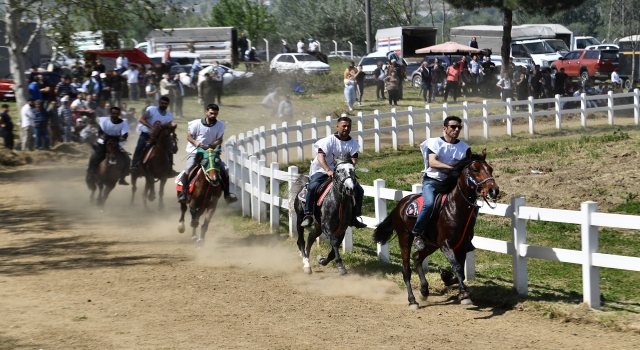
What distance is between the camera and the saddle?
10664mm

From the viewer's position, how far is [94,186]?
20328 mm

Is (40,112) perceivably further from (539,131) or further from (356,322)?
(356,322)

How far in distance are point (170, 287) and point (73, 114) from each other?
65.3ft

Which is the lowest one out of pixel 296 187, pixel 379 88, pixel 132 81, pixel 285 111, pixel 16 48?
pixel 296 187

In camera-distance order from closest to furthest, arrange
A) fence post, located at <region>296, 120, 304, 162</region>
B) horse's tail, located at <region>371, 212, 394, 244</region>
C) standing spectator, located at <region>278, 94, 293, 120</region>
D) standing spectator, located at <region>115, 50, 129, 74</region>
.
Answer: horse's tail, located at <region>371, 212, 394, 244</region> < fence post, located at <region>296, 120, 304, 162</region> < standing spectator, located at <region>278, 94, 293, 120</region> < standing spectator, located at <region>115, 50, 129, 74</region>

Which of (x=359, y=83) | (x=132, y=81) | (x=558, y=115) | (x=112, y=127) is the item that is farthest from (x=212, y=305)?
(x=132, y=81)

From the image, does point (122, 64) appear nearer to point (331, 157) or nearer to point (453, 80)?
point (453, 80)

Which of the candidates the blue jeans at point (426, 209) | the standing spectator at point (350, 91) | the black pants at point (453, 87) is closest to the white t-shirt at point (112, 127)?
the blue jeans at point (426, 209)

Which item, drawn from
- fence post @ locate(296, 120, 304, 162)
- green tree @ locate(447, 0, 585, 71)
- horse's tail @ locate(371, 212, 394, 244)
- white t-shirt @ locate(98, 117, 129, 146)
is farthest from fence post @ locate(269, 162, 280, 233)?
green tree @ locate(447, 0, 585, 71)

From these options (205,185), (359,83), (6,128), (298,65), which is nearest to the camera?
(205,185)

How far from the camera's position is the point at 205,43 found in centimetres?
5409

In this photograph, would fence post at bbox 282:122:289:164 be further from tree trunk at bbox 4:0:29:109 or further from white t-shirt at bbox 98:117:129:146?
tree trunk at bbox 4:0:29:109

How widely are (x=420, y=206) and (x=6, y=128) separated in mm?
22084

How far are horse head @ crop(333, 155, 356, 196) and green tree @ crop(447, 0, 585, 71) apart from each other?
1209 inches
